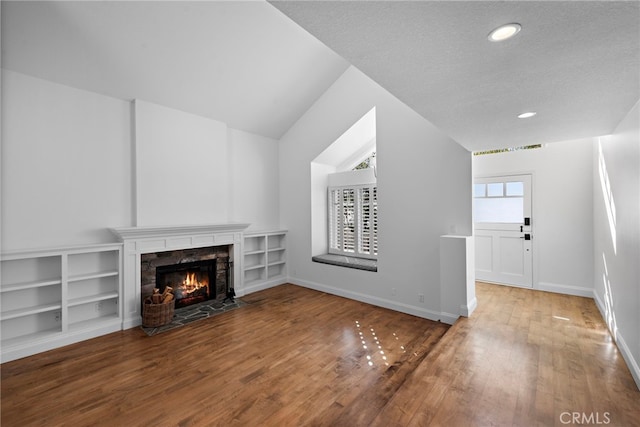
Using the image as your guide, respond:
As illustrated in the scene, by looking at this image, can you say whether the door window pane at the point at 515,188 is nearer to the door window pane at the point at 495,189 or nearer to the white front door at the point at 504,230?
the white front door at the point at 504,230

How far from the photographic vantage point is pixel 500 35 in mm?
1296

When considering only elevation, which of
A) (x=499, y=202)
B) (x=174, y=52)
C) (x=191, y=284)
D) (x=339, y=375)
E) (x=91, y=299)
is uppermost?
(x=174, y=52)

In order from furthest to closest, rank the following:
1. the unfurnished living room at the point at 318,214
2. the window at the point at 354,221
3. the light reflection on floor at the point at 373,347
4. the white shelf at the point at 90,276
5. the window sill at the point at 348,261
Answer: the window at the point at 354,221 < the window sill at the point at 348,261 < the white shelf at the point at 90,276 < the light reflection on floor at the point at 373,347 < the unfurnished living room at the point at 318,214

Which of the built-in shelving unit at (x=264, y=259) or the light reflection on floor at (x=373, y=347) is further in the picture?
the built-in shelving unit at (x=264, y=259)

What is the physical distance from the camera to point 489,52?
1.44 meters

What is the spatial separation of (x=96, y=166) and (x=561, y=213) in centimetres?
687

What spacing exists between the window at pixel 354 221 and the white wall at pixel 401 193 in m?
0.62

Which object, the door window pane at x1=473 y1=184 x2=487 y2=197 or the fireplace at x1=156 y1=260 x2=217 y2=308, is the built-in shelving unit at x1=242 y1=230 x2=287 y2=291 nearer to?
the fireplace at x1=156 y1=260 x2=217 y2=308

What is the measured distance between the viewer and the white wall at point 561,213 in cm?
425

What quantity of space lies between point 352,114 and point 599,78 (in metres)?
3.44

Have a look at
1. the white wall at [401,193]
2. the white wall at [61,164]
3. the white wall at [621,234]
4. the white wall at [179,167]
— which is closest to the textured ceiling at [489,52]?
the white wall at [621,234]

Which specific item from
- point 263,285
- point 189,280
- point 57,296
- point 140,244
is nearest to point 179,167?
point 140,244

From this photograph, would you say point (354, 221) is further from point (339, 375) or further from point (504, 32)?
point (504, 32)

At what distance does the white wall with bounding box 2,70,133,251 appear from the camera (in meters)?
3.06
